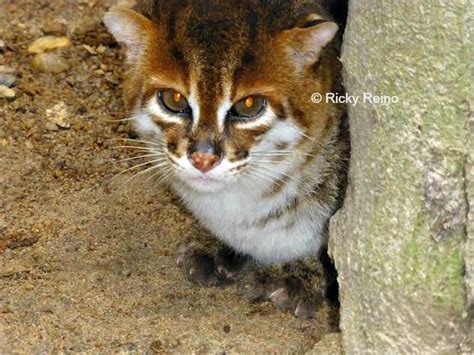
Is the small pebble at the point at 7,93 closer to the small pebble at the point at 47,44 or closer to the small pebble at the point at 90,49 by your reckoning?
the small pebble at the point at 47,44

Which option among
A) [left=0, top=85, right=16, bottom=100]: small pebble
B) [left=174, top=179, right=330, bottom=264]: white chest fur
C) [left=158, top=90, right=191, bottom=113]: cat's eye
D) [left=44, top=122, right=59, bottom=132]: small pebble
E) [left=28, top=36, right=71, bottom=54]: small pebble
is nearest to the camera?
[left=158, top=90, right=191, bottom=113]: cat's eye

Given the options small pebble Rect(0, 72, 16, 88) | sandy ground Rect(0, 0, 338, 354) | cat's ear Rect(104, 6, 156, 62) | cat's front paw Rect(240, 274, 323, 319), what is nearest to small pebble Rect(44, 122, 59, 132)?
sandy ground Rect(0, 0, 338, 354)

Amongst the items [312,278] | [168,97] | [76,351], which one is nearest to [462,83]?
[168,97]

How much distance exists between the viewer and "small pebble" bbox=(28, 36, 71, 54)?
21.0ft

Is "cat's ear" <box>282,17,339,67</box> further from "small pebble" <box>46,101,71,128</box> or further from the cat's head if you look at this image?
"small pebble" <box>46,101,71,128</box>

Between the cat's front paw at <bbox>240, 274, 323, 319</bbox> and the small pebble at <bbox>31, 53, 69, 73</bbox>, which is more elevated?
the small pebble at <bbox>31, 53, 69, 73</bbox>

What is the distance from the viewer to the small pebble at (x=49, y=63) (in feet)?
20.4

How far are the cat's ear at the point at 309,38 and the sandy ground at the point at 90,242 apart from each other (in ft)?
4.30

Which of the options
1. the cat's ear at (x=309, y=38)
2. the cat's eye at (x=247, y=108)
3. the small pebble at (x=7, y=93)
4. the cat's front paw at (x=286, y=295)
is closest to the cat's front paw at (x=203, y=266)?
the cat's front paw at (x=286, y=295)

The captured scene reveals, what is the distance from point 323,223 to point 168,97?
1061 millimetres

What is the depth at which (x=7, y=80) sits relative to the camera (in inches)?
239

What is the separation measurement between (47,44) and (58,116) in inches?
30.6

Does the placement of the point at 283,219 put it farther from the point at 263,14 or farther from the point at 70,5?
the point at 70,5

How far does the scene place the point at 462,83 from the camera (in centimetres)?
326
